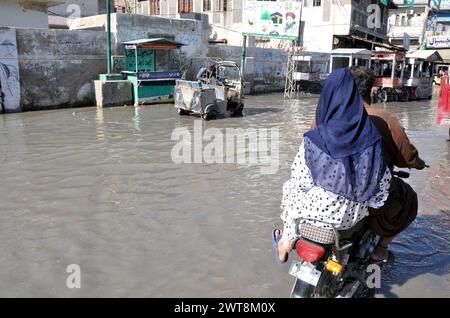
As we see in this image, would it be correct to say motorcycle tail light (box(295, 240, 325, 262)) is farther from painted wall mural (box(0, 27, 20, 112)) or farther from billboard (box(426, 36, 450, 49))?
billboard (box(426, 36, 450, 49))

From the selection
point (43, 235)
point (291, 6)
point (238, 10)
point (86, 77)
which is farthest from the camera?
point (238, 10)

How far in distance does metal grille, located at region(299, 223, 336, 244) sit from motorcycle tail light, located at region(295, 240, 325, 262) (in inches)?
1.4

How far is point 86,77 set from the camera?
52.3 feet

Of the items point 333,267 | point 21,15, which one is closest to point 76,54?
point 21,15

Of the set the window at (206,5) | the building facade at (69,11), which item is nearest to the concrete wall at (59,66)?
the building facade at (69,11)

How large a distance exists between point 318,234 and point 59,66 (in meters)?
14.4

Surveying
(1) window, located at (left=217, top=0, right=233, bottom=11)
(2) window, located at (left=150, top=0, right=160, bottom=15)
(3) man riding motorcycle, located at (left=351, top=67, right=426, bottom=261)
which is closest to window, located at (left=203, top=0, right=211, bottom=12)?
(1) window, located at (left=217, top=0, right=233, bottom=11)

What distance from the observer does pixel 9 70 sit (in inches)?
529

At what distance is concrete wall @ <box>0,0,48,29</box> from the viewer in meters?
17.5

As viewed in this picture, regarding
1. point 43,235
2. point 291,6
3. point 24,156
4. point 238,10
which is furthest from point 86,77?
point 238,10

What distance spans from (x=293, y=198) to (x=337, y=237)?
1.11ft

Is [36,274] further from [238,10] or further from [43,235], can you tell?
[238,10]

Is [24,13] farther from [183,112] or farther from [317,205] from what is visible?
[317,205]

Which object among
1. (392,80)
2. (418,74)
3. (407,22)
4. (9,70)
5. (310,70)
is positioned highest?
(407,22)
